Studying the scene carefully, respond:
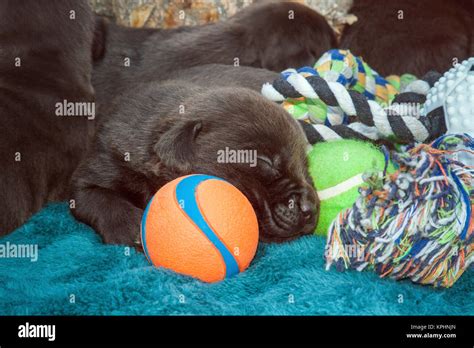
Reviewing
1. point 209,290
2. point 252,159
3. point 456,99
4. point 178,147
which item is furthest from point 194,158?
point 456,99

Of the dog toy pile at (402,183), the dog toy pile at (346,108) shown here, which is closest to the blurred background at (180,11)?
the dog toy pile at (346,108)

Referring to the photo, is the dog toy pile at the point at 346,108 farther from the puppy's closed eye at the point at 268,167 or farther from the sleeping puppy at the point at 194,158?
the puppy's closed eye at the point at 268,167

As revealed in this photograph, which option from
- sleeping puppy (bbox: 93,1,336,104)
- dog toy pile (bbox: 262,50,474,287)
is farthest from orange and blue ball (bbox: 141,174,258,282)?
sleeping puppy (bbox: 93,1,336,104)

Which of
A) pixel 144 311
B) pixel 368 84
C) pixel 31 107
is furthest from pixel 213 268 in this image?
pixel 368 84

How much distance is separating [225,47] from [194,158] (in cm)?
120

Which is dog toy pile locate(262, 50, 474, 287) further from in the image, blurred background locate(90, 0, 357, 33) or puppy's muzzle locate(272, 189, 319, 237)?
blurred background locate(90, 0, 357, 33)

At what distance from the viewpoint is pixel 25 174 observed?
2340mm

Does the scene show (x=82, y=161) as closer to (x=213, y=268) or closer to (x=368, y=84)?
(x=213, y=268)

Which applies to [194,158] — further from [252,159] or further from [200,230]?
[200,230]

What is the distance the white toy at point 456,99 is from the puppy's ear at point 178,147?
89 cm

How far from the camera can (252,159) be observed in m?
2.10

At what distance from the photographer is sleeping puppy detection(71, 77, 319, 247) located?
209 centimetres

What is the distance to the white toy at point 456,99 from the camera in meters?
2.17
